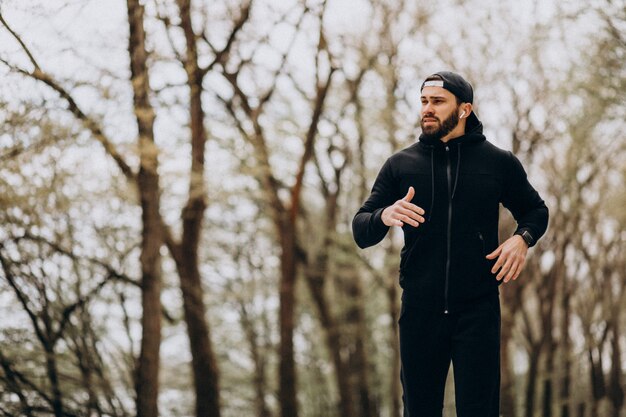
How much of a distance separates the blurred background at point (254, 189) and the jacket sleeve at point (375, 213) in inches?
162

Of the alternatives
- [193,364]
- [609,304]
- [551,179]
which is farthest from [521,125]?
[193,364]

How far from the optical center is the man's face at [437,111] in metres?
3.10

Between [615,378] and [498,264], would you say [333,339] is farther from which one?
[498,264]

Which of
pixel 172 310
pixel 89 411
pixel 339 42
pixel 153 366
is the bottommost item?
pixel 89 411

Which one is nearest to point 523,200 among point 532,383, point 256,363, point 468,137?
point 468,137

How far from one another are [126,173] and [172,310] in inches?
364

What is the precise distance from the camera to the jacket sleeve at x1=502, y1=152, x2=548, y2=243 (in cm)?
312

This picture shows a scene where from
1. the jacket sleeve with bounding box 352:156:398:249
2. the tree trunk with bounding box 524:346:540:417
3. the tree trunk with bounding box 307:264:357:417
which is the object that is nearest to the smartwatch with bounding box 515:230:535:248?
the jacket sleeve with bounding box 352:156:398:249

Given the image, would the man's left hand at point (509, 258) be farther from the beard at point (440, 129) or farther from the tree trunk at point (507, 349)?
the tree trunk at point (507, 349)

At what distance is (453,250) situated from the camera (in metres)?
3.03

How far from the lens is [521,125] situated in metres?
14.1

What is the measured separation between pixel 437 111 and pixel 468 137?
0.18 m

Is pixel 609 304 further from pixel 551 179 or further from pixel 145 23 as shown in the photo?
pixel 145 23

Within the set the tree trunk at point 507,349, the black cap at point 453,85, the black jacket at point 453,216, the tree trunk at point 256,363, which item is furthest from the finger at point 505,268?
the tree trunk at point 256,363
